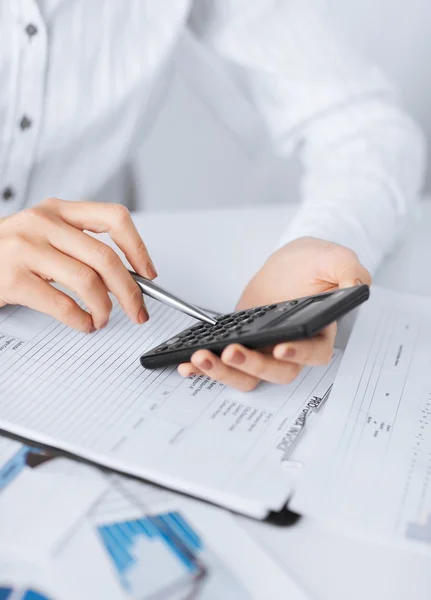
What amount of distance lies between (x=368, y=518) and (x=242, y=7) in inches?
24.5

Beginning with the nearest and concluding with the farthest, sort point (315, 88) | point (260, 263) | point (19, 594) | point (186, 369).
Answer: point (19, 594)
point (186, 369)
point (260, 263)
point (315, 88)

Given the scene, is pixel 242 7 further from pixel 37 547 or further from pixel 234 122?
pixel 37 547

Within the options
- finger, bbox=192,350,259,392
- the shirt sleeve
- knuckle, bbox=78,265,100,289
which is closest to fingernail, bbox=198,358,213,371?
finger, bbox=192,350,259,392

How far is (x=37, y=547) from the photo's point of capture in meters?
0.26

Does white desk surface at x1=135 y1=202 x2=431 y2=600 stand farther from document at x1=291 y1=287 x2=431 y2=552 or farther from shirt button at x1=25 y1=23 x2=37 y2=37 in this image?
shirt button at x1=25 y1=23 x2=37 y2=37

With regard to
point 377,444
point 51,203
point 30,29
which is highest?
point 30,29

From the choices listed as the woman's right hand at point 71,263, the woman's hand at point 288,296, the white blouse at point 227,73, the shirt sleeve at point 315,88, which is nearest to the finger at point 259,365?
the woman's hand at point 288,296

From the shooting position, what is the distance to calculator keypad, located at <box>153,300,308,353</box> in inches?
13.8

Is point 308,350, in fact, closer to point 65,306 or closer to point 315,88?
point 65,306

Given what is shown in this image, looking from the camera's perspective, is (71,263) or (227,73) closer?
(71,263)

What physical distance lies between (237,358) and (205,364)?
0.02 m

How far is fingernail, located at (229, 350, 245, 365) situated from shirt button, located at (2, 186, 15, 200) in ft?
1.39

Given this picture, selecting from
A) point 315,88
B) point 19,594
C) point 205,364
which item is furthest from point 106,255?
point 315,88

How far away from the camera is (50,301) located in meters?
0.41
